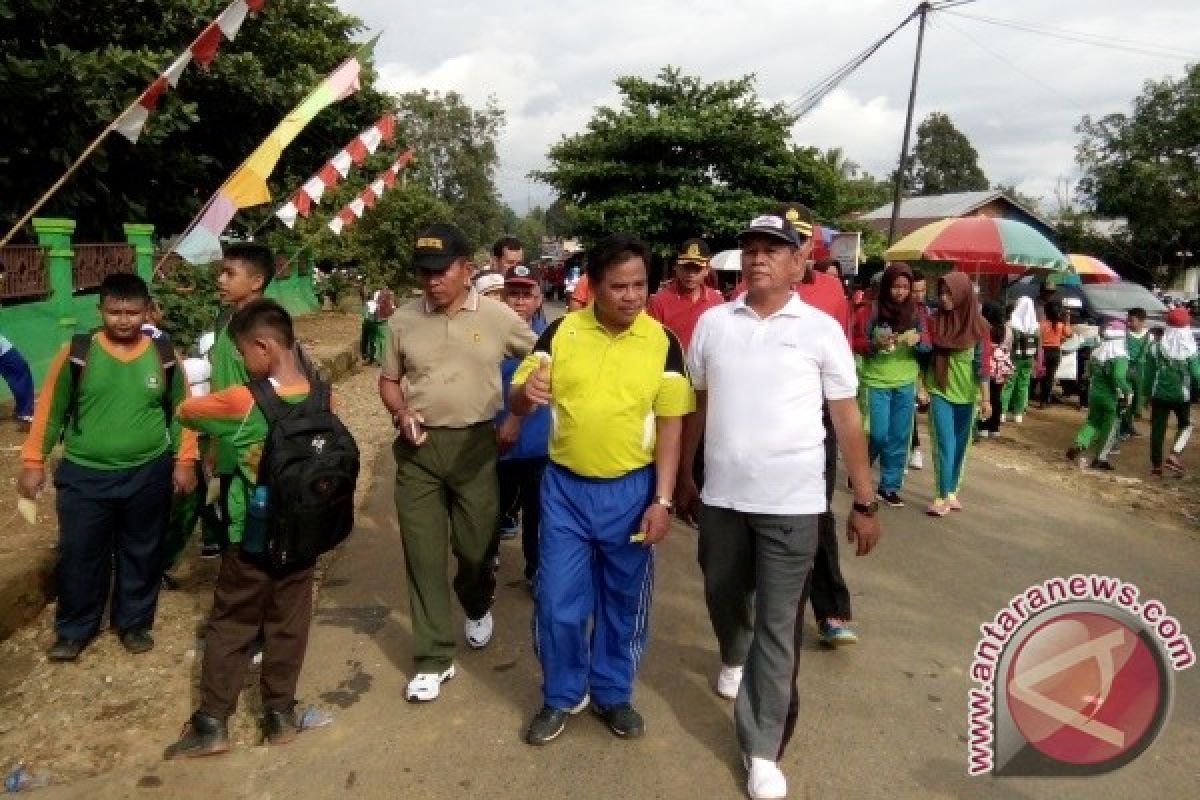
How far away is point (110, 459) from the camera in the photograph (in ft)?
11.7

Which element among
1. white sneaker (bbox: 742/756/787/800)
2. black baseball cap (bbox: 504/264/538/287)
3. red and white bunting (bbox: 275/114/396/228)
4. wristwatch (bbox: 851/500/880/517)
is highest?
red and white bunting (bbox: 275/114/396/228)

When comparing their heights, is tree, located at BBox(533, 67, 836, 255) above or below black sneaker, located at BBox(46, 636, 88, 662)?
above

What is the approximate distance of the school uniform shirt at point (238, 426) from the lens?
2977 mm

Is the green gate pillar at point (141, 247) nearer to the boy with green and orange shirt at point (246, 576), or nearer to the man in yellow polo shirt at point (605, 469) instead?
the boy with green and orange shirt at point (246, 576)

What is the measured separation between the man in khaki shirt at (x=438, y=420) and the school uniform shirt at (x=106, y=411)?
3.20 ft

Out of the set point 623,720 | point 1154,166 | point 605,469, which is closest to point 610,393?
point 605,469

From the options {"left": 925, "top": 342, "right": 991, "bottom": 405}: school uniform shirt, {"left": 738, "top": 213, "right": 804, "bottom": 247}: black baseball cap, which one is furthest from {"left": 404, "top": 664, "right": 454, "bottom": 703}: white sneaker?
{"left": 925, "top": 342, "right": 991, "bottom": 405}: school uniform shirt

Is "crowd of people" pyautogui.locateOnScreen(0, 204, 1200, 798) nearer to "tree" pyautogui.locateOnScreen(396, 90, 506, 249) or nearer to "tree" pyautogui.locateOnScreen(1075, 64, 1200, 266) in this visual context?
"tree" pyautogui.locateOnScreen(1075, 64, 1200, 266)

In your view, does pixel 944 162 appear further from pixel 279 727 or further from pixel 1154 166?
pixel 279 727

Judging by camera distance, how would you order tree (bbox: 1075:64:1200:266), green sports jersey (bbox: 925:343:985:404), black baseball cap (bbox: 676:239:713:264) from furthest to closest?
tree (bbox: 1075:64:1200:266) < green sports jersey (bbox: 925:343:985:404) < black baseball cap (bbox: 676:239:713:264)

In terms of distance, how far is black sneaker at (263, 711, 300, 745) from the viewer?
3.08 m

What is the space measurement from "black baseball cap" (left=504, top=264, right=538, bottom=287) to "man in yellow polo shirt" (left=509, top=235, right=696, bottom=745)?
1919 mm

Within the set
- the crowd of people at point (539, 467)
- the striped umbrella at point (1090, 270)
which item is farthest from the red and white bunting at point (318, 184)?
the striped umbrella at point (1090, 270)

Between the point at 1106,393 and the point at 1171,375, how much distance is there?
561 mm
